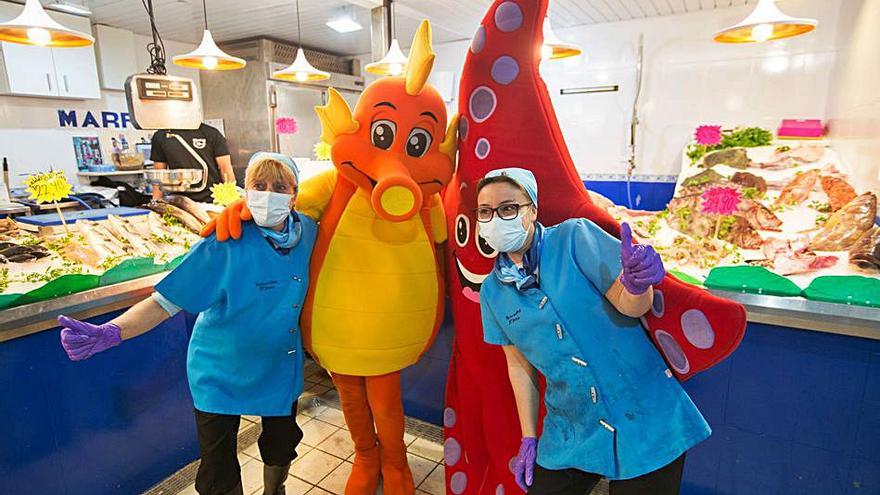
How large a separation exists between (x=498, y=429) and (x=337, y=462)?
113 centimetres

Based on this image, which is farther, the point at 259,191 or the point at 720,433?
the point at 720,433

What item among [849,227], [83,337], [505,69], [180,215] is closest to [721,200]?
[849,227]

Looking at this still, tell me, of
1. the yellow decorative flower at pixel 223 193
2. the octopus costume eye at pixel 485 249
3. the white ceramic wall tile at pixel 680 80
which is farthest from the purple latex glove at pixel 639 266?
the white ceramic wall tile at pixel 680 80

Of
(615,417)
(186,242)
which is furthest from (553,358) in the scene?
(186,242)

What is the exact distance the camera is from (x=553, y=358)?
1372 millimetres

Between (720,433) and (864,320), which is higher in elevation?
(864,320)

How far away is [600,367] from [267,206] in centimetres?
115

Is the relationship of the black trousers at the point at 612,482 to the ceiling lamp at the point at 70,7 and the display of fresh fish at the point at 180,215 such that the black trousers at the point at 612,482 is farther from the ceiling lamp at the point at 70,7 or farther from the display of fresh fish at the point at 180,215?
the ceiling lamp at the point at 70,7

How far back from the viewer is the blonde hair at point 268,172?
1726 mm

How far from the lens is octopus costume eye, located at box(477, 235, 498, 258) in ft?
5.99

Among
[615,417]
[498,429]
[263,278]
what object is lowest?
[498,429]

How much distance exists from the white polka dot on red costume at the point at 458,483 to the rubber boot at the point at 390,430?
0.90 feet

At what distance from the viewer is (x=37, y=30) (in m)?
2.79

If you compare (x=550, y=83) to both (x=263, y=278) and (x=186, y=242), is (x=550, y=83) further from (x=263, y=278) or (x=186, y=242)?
(x=263, y=278)
